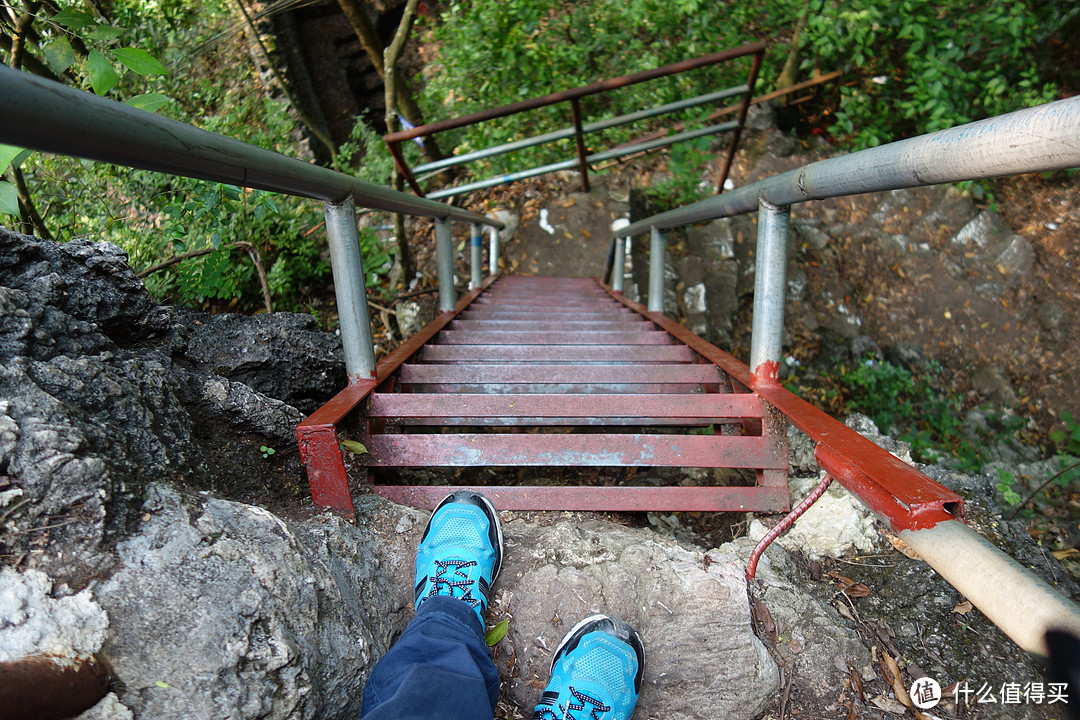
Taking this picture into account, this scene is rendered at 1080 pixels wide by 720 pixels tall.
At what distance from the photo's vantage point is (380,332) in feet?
14.5

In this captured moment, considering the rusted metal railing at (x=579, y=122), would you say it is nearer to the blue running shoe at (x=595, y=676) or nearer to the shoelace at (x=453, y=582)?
the shoelace at (x=453, y=582)

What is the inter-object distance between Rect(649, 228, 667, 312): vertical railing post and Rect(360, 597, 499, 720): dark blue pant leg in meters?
2.42

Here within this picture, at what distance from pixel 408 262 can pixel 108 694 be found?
161 inches

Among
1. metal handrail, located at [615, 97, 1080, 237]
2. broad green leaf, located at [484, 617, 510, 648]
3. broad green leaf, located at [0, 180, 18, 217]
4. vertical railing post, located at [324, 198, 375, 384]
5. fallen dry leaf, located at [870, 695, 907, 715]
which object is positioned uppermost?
broad green leaf, located at [0, 180, 18, 217]

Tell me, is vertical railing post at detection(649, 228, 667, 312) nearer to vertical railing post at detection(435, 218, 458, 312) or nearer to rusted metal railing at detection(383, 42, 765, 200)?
vertical railing post at detection(435, 218, 458, 312)

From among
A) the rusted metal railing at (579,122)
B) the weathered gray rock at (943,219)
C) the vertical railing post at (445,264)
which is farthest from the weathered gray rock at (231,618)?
the weathered gray rock at (943,219)

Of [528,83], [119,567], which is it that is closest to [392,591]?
[119,567]

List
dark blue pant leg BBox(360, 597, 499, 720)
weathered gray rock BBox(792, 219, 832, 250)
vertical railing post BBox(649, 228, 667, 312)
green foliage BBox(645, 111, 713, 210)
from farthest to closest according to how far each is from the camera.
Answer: green foliage BBox(645, 111, 713, 210) → weathered gray rock BBox(792, 219, 832, 250) → vertical railing post BBox(649, 228, 667, 312) → dark blue pant leg BBox(360, 597, 499, 720)

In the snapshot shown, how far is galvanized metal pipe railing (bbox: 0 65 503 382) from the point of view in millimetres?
726

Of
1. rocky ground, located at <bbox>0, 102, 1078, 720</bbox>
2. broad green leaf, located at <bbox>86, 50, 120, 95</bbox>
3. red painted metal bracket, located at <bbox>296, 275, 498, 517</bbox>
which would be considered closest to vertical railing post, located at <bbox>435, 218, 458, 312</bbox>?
rocky ground, located at <bbox>0, 102, 1078, 720</bbox>

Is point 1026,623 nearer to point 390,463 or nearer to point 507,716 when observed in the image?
point 507,716

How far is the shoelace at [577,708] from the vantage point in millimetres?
1128

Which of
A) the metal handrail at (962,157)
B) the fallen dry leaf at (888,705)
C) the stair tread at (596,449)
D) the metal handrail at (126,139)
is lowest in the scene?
the fallen dry leaf at (888,705)

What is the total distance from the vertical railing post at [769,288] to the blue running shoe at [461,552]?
2.88ft
